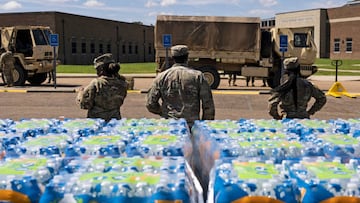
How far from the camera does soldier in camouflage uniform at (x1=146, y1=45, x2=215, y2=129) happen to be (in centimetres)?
488

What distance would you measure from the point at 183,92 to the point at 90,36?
193 feet

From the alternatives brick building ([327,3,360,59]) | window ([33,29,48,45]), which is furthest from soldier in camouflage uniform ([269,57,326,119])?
brick building ([327,3,360,59])

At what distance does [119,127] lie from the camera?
326cm

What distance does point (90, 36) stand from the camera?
203 ft

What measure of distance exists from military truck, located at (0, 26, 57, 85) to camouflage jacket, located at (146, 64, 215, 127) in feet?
58.1

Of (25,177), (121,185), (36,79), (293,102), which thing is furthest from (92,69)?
(121,185)

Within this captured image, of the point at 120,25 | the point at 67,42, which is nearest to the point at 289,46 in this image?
the point at 67,42

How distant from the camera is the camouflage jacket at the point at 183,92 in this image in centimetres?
488

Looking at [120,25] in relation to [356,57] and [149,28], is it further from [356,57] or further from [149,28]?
[356,57]

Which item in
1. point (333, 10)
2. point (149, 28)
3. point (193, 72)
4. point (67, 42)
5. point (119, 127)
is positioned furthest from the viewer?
point (149, 28)

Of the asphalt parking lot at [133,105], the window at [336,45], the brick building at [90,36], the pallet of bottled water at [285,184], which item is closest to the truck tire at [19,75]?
the asphalt parking lot at [133,105]

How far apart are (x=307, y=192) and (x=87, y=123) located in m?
1.96

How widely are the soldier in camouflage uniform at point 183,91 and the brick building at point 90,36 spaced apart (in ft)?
164

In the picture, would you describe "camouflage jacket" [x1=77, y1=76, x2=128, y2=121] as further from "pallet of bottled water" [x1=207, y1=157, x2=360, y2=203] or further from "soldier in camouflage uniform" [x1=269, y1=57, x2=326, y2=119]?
"pallet of bottled water" [x1=207, y1=157, x2=360, y2=203]
